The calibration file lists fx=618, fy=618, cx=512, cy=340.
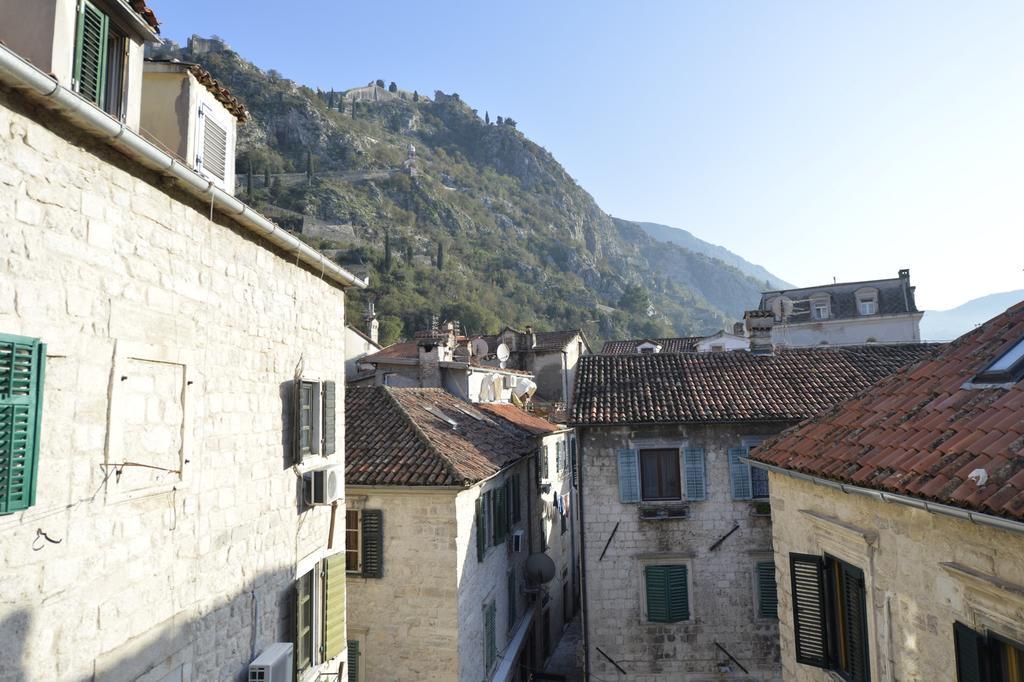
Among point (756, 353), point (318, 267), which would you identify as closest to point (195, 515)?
point (318, 267)

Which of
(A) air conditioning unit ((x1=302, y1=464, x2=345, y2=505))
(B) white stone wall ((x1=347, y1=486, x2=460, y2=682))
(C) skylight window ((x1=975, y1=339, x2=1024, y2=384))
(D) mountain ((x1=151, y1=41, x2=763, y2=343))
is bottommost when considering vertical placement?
(B) white stone wall ((x1=347, y1=486, x2=460, y2=682))

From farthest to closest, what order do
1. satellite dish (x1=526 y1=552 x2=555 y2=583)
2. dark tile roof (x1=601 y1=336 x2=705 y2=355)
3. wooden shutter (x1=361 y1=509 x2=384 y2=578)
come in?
dark tile roof (x1=601 y1=336 x2=705 y2=355) → satellite dish (x1=526 y1=552 x2=555 y2=583) → wooden shutter (x1=361 y1=509 x2=384 y2=578)

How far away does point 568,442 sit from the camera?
89.8 ft

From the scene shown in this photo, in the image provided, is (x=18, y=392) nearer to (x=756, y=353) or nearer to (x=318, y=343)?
(x=318, y=343)

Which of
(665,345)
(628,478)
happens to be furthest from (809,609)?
(665,345)

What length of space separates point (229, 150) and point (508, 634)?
14.1 m

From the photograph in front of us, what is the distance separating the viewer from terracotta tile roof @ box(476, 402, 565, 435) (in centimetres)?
2120

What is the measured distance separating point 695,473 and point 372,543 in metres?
7.95

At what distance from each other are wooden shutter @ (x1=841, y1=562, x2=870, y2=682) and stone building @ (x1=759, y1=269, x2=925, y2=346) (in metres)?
35.6

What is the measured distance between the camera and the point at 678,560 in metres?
15.1

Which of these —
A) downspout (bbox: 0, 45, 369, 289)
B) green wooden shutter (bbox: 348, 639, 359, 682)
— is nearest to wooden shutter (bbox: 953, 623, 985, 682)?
downspout (bbox: 0, 45, 369, 289)

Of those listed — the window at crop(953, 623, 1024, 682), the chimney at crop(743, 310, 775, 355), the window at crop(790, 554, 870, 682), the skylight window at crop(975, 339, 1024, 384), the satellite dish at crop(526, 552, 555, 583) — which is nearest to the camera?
the window at crop(953, 623, 1024, 682)

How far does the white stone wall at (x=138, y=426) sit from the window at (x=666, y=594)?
9981 mm

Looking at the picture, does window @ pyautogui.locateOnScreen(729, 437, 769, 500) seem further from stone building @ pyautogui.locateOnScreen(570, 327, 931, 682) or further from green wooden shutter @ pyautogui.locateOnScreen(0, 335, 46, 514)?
green wooden shutter @ pyautogui.locateOnScreen(0, 335, 46, 514)
